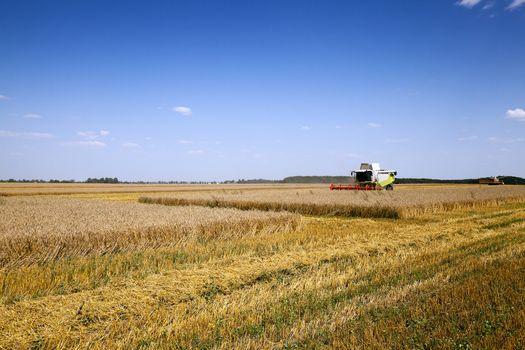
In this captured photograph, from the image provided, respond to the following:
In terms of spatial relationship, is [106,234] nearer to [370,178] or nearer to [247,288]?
[247,288]

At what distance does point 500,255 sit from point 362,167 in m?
31.7

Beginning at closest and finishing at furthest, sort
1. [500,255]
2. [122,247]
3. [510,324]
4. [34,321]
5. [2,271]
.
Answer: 1. [510,324]
2. [34,321]
3. [2,271]
4. [500,255]
5. [122,247]

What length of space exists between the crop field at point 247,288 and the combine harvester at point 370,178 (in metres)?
25.7

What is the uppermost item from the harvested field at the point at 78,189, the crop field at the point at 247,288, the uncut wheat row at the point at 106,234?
the harvested field at the point at 78,189

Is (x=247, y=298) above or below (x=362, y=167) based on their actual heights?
below

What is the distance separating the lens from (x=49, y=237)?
9219 millimetres

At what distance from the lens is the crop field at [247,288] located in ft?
15.5

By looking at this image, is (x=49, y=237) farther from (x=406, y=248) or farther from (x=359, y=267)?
(x=406, y=248)

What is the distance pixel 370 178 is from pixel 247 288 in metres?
34.2

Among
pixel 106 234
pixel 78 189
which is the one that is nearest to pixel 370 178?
pixel 106 234

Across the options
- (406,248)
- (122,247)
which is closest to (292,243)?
(406,248)

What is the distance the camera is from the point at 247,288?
7.03m

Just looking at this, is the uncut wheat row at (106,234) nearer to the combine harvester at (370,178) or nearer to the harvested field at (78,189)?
the combine harvester at (370,178)

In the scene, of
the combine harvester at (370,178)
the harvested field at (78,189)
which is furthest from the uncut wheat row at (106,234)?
the harvested field at (78,189)
